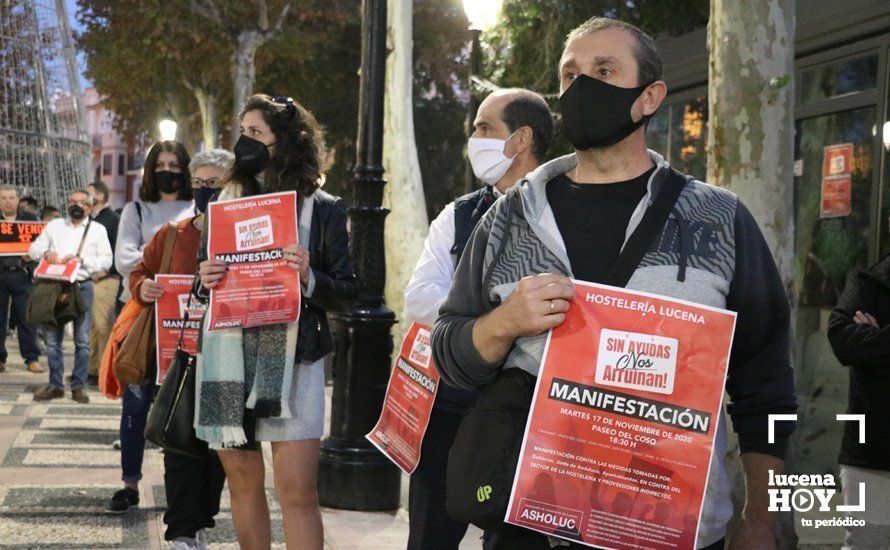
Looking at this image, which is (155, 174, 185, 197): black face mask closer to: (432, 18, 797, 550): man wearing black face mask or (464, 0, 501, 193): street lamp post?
(432, 18, 797, 550): man wearing black face mask

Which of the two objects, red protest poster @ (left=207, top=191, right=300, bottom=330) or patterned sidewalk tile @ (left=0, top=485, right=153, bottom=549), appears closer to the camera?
red protest poster @ (left=207, top=191, right=300, bottom=330)

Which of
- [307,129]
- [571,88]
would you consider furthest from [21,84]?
[571,88]

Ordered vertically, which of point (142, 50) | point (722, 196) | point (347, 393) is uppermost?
point (142, 50)

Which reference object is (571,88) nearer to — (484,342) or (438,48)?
(484,342)

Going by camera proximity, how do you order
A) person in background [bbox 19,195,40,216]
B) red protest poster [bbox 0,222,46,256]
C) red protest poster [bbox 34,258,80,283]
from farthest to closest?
person in background [bbox 19,195,40,216]
red protest poster [bbox 0,222,46,256]
red protest poster [bbox 34,258,80,283]

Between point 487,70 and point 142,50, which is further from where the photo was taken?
point 142,50

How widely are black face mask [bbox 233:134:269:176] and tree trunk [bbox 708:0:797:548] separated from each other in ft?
7.35

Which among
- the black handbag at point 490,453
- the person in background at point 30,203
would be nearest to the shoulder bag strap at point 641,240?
the black handbag at point 490,453

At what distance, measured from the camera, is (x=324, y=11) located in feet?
100

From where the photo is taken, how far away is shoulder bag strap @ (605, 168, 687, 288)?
2.55 metres

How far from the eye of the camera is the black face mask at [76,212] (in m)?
12.6

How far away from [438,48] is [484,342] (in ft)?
107

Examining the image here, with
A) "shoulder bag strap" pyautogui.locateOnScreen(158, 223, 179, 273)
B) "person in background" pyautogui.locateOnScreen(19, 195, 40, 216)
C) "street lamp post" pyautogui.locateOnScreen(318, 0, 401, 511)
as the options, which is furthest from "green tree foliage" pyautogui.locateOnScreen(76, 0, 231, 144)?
"shoulder bag strap" pyautogui.locateOnScreen(158, 223, 179, 273)

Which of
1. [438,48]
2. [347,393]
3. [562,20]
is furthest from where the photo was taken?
[438,48]
